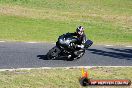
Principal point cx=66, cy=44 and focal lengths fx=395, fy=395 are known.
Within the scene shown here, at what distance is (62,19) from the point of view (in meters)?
37.8

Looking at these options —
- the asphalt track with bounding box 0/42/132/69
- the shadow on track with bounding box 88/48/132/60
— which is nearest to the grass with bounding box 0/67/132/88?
the asphalt track with bounding box 0/42/132/69

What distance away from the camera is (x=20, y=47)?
71.7 ft

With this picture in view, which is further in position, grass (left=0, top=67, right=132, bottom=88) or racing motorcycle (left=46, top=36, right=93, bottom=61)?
racing motorcycle (left=46, top=36, right=93, bottom=61)

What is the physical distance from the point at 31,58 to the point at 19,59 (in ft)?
2.41

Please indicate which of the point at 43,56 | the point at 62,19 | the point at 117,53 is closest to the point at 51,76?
the point at 43,56

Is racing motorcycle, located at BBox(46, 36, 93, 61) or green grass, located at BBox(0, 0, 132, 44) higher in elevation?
racing motorcycle, located at BBox(46, 36, 93, 61)

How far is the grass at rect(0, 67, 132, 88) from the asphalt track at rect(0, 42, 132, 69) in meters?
1.62

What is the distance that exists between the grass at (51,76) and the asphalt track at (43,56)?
1625mm

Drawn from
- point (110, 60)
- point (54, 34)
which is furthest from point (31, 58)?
point (54, 34)

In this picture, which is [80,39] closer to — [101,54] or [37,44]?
[101,54]

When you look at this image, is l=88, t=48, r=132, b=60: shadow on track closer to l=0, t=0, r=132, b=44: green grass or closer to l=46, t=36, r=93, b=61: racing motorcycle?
l=46, t=36, r=93, b=61: racing motorcycle

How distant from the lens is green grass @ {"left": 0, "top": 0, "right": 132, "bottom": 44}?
29047 mm

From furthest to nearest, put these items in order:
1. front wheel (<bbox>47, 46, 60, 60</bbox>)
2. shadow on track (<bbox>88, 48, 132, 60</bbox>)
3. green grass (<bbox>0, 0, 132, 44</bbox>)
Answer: green grass (<bbox>0, 0, 132, 44</bbox>) → shadow on track (<bbox>88, 48, 132, 60</bbox>) → front wheel (<bbox>47, 46, 60, 60</bbox>)

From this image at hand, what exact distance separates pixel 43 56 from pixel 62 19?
18077 millimetres
